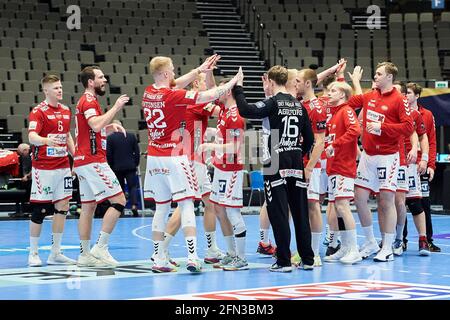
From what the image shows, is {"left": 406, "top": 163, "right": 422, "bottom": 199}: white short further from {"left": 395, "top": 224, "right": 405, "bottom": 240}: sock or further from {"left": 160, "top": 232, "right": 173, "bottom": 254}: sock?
{"left": 160, "top": 232, "right": 173, "bottom": 254}: sock

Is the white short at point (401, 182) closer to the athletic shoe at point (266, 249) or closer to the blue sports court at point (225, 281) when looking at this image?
the blue sports court at point (225, 281)

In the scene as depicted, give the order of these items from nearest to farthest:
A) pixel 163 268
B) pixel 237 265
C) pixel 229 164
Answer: pixel 163 268 → pixel 237 265 → pixel 229 164

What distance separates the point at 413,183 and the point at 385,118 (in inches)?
56.0

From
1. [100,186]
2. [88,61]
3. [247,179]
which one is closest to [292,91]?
[100,186]

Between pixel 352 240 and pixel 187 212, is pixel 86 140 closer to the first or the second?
pixel 187 212

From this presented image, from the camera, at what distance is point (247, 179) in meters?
20.2

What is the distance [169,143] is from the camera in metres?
8.34

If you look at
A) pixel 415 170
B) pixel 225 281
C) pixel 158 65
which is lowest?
pixel 225 281

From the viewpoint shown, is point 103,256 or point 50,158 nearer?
point 103,256

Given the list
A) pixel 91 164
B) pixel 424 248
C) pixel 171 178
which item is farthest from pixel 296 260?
pixel 91 164

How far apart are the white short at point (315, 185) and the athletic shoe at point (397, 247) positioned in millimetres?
1299

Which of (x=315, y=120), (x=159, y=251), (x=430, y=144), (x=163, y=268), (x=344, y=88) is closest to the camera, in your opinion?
(x=163, y=268)

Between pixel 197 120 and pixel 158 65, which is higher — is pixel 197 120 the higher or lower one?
the lower one
